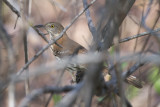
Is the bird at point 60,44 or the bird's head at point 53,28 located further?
the bird's head at point 53,28

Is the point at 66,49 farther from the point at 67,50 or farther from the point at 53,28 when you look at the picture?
the point at 53,28

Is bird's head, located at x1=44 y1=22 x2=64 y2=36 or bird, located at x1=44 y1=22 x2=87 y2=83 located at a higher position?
bird's head, located at x1=44 y1=22 x2=64 y2=36

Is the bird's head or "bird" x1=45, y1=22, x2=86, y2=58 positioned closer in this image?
"bird" x1=45, y1=22, x2=86, y2=58

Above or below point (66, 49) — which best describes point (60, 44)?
above

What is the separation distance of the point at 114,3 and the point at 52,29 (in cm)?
328

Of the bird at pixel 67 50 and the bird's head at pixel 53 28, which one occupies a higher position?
the bird's head at pixel 53 28

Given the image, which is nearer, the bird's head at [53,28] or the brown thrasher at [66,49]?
the brown thrasher at [66,49]

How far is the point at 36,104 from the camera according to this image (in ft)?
22.1

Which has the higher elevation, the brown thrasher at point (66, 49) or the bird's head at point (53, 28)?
the bird's head at point (53, 28)

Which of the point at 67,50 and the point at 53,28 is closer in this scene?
the point at 67,50

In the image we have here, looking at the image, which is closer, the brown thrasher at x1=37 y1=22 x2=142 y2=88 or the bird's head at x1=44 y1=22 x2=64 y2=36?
the brown thrasher at x1=37 y1=22 x2=142 y2=88

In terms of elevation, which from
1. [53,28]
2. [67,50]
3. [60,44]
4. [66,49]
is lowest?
[67,50]

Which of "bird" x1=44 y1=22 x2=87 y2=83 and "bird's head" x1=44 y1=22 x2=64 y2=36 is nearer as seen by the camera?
"bird" x1=44 y1=22 x2=87 y2=83

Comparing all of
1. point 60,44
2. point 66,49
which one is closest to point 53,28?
point 60,44
